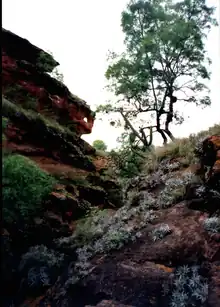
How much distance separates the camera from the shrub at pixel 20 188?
7863mm

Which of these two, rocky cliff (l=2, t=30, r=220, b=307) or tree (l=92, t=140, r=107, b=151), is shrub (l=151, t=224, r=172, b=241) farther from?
tree (l=92, t=140, r=107, b=151)

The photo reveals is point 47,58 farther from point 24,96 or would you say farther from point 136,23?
point 136,23

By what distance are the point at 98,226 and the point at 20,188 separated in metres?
2.35

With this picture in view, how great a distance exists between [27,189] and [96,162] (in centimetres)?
604

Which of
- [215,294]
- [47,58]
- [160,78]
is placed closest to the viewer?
[215,294]

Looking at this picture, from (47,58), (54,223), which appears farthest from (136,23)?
(54,223)

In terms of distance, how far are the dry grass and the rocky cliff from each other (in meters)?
0.05

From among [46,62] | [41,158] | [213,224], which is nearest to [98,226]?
[213,224]

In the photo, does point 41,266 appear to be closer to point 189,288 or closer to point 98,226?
point 98,226

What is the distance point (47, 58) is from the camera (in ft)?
44.9

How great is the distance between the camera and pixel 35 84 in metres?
13.1

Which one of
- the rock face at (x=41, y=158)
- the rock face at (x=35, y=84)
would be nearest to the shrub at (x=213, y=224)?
the rock face at (x=41, y=158)

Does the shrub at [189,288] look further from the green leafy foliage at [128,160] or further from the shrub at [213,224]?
the green leafy foliage at [128,160]

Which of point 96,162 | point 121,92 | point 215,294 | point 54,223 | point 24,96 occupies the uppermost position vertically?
point 121,92
